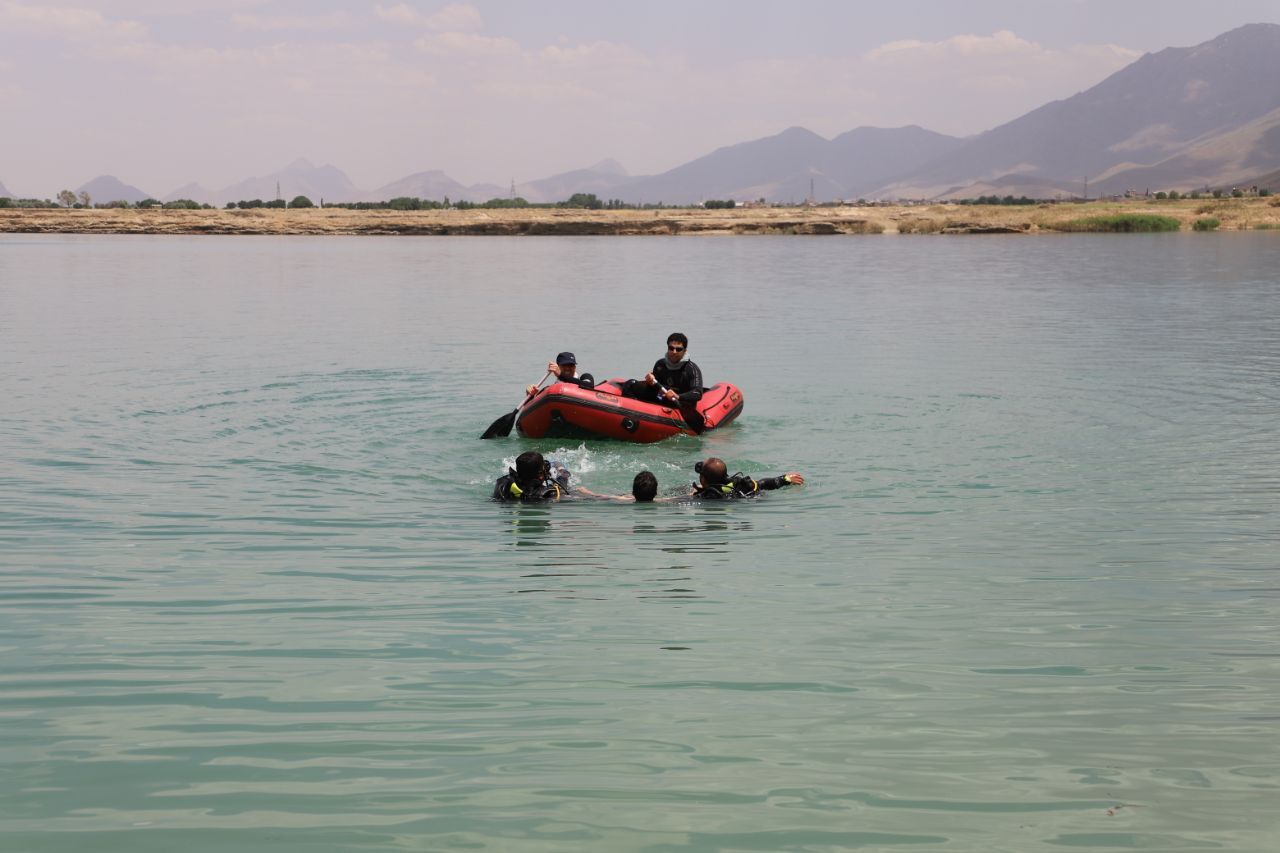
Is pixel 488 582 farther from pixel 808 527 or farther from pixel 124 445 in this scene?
pixel 124 445

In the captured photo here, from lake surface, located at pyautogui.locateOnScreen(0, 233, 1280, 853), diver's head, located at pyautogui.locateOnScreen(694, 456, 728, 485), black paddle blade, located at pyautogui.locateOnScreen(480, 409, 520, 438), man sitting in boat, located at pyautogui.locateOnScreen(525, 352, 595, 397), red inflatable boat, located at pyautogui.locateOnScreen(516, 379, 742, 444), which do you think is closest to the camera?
lake surface, located at pyautogui.locateOnScreen(0, 233, 1280, 853)

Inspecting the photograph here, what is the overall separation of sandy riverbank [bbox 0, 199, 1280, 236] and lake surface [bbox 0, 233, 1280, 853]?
275 ft

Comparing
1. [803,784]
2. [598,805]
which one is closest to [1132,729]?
[803,784]

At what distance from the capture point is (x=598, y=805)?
4914mm

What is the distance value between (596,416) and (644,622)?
8.08 m

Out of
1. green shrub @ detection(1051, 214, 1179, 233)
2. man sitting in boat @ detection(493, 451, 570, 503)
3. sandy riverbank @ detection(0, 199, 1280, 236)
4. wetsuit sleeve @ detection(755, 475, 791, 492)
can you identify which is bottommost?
wetsuit sleeve @ detection(755, 475, 791, 492)

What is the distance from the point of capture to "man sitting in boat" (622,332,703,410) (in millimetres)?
16172

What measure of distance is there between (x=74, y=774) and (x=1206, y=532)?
29.9 feet

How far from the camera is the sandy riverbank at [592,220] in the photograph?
99875mm

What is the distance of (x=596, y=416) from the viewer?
1562cm

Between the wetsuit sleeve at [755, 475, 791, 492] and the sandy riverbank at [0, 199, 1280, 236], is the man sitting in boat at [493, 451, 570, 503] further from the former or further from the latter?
the sandy riverbank at [0, 199, 1280, 236]

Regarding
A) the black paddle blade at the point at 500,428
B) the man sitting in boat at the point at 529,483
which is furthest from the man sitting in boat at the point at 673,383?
the man sitting in boat at the point at 529,483

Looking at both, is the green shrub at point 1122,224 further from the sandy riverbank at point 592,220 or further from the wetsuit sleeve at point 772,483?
the wetsuit sleeve at point 772,483

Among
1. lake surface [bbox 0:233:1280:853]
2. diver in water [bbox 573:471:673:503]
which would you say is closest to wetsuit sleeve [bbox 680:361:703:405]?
lake surface [bbox 0:233:1280:853]
